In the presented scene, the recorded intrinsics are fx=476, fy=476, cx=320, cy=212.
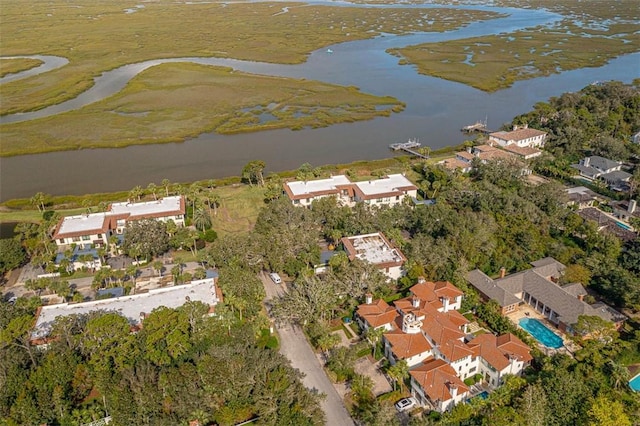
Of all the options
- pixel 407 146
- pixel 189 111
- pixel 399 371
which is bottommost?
pixel 407 146

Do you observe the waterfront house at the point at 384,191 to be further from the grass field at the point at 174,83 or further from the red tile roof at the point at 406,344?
the grass field at the point at 174,83

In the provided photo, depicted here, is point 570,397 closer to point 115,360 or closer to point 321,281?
point 321,281

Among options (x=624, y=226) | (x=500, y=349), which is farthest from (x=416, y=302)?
(x=624, y=226)

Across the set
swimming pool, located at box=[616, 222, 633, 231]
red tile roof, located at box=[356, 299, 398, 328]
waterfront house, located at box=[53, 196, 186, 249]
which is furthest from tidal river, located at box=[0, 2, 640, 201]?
red tile roof, located at box=[356, 299, 398, 328]

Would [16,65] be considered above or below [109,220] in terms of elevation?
above

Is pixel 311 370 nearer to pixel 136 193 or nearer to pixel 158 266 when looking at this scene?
pixel 158 266

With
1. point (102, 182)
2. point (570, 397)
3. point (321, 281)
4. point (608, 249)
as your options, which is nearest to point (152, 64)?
point (102, 182)

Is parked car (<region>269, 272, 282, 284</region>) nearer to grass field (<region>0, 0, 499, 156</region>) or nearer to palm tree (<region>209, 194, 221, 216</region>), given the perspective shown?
palm tree (<region>209, 194, 221, 216</region>)
